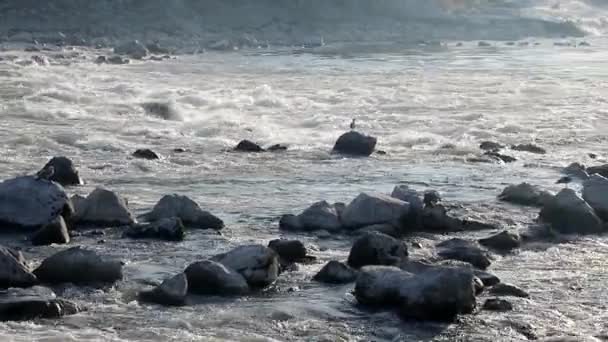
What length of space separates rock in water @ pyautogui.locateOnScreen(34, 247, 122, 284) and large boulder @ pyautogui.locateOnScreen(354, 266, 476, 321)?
1926 millimetres

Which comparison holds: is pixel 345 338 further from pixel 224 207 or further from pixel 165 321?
pixel 224 207

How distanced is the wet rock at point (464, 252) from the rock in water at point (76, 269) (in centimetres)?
289

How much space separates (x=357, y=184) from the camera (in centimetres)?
1377

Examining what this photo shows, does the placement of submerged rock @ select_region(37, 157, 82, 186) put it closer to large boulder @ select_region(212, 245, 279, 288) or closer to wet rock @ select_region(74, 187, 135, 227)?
wet rock @ select_region(74, 187, 135, 227)

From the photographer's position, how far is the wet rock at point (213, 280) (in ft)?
27.9

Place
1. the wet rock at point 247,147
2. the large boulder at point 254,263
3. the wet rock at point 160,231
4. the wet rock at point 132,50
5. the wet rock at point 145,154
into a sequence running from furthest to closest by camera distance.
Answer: the wet rock at point 132,50, the wet rock at point 247,147, the wet rock at point 145,154, the wet rock at point 160,231, the large boulder at point 254,263

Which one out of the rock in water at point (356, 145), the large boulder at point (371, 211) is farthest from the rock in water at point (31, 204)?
the rock in water at point (356, 145)

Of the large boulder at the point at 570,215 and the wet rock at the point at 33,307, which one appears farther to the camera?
the large boulder at the point at 570,215

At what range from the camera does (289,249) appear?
31.4 ft

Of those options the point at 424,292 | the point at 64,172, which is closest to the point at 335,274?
the point at 424,292

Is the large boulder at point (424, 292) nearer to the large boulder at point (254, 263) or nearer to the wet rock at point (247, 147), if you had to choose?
the large boulder at point (254, 263)

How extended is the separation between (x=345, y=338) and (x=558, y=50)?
4139 cm

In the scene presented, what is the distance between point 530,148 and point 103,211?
8.24 m

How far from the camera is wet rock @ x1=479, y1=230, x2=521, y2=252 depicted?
33.6ft
